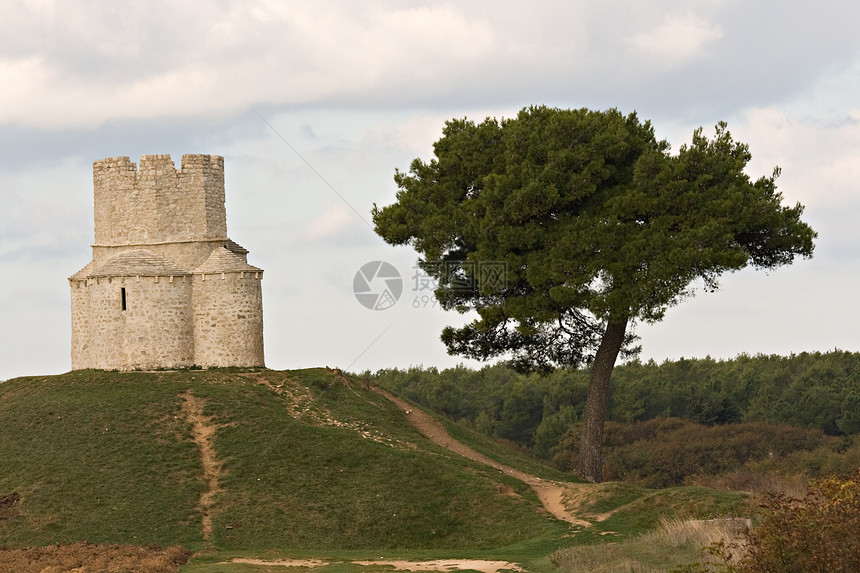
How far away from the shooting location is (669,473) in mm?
48500

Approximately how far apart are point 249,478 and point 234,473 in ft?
1.60

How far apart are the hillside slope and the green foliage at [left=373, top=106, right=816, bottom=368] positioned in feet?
17.8

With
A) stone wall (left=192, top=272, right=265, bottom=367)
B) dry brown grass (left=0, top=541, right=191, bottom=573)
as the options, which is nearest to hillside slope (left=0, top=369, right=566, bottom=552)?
stone wall (left=192, top=272, right=265, bottom=367)

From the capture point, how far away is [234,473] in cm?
2755

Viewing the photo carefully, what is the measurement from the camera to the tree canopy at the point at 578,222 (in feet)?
97.7

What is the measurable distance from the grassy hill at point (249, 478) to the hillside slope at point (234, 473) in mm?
51

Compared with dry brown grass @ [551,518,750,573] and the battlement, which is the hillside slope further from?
the battlement

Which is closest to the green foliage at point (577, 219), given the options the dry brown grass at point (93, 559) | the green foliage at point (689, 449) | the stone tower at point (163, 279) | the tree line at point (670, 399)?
the stone tower at point (163, 279)

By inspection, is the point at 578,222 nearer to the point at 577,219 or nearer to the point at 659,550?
the point at 577,219

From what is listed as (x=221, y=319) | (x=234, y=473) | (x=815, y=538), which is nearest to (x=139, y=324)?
(x=221, y=319)

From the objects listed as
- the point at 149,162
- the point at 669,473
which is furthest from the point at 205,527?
the point at 669,473

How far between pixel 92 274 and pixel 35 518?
36.5 ft

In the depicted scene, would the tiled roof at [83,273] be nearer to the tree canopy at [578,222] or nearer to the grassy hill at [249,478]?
the grassy hill at [249,478]

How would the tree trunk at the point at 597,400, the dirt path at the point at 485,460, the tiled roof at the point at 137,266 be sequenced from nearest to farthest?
1. the dirt path at the point at 485,460
2. the tree trunk at the point at 597,400
3. the tiled roof at the point at 137,266
